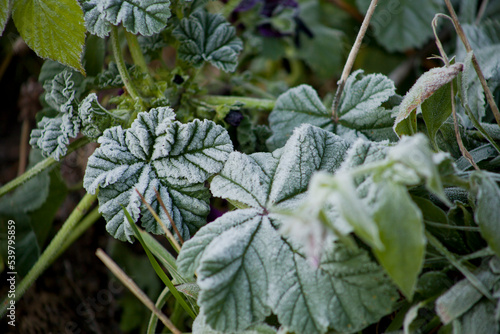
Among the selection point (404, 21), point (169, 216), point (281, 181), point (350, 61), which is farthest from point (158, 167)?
point (404, 21)

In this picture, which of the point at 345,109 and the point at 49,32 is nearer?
the point at 49,32

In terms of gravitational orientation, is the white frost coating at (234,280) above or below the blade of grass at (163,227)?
below

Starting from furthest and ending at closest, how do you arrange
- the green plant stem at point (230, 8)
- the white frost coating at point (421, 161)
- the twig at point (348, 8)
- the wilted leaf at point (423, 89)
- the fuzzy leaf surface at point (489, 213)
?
the twig at point (348, 8) → the green plant stem at point (230, 8) → the wilted leaf at point (423, 89) → the fuzzy leaf surface at point (489, 213) → the white frost coating at point (421, 161)

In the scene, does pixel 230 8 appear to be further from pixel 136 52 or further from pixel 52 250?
pixel 52 250

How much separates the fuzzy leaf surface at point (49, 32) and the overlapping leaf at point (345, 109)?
1.65ft

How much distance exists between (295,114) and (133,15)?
1.52 ft

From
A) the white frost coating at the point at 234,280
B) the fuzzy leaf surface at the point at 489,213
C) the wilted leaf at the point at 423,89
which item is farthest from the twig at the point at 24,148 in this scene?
the fuzzy leaf surface at the point at 489,213

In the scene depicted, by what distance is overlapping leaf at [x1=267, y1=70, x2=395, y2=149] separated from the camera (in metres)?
0.99

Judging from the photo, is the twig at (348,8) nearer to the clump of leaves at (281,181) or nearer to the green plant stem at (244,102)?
the clump of leaves at (281,181)

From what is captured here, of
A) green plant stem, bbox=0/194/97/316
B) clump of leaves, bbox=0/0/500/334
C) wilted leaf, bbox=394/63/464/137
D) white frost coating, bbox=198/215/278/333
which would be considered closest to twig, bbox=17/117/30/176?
clump of leaves, bbox=0/0/500/334

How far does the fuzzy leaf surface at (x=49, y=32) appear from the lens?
0.91m

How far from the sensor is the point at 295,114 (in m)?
1.08

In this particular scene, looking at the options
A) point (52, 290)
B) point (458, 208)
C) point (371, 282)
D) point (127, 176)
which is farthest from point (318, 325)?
point (52, 290)

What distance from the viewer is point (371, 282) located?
658mm
